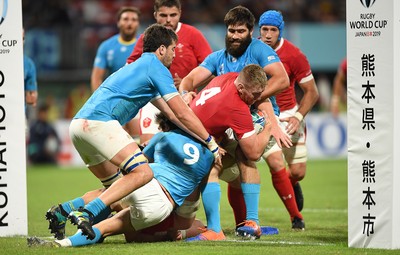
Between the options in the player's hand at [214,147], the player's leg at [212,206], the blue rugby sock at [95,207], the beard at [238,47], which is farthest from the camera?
the beard at [238,47]

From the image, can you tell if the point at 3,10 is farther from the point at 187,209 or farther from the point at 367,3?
the point at 367,3

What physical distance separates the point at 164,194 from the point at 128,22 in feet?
19.3

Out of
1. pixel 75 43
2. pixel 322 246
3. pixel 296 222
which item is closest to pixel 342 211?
pixel 296 222

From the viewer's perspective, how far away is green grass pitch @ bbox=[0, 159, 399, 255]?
7602mm

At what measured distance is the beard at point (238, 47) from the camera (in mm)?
9297

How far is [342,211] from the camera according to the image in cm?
1216

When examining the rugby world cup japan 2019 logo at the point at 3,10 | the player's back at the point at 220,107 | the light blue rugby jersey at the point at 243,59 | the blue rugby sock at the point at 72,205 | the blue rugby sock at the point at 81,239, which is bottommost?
the blue rugby sock at the point at 81,239

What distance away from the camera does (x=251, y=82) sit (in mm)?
8328

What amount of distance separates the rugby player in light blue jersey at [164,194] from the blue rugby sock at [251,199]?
54 centimetres

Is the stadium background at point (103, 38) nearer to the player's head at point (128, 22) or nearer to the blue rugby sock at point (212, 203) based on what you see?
the player's head at point (128, 22)

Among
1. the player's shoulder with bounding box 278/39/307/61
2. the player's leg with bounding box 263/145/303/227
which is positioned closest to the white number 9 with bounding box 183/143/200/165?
the player's leg with bounding box 263/145/303/227

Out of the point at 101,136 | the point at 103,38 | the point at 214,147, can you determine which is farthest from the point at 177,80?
the point at 103,38

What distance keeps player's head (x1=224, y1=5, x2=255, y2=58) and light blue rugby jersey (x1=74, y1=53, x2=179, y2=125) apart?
140 cm

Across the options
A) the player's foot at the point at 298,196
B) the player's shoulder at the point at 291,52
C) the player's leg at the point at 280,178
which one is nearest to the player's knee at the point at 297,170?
the player's foot at the point at 298,196
